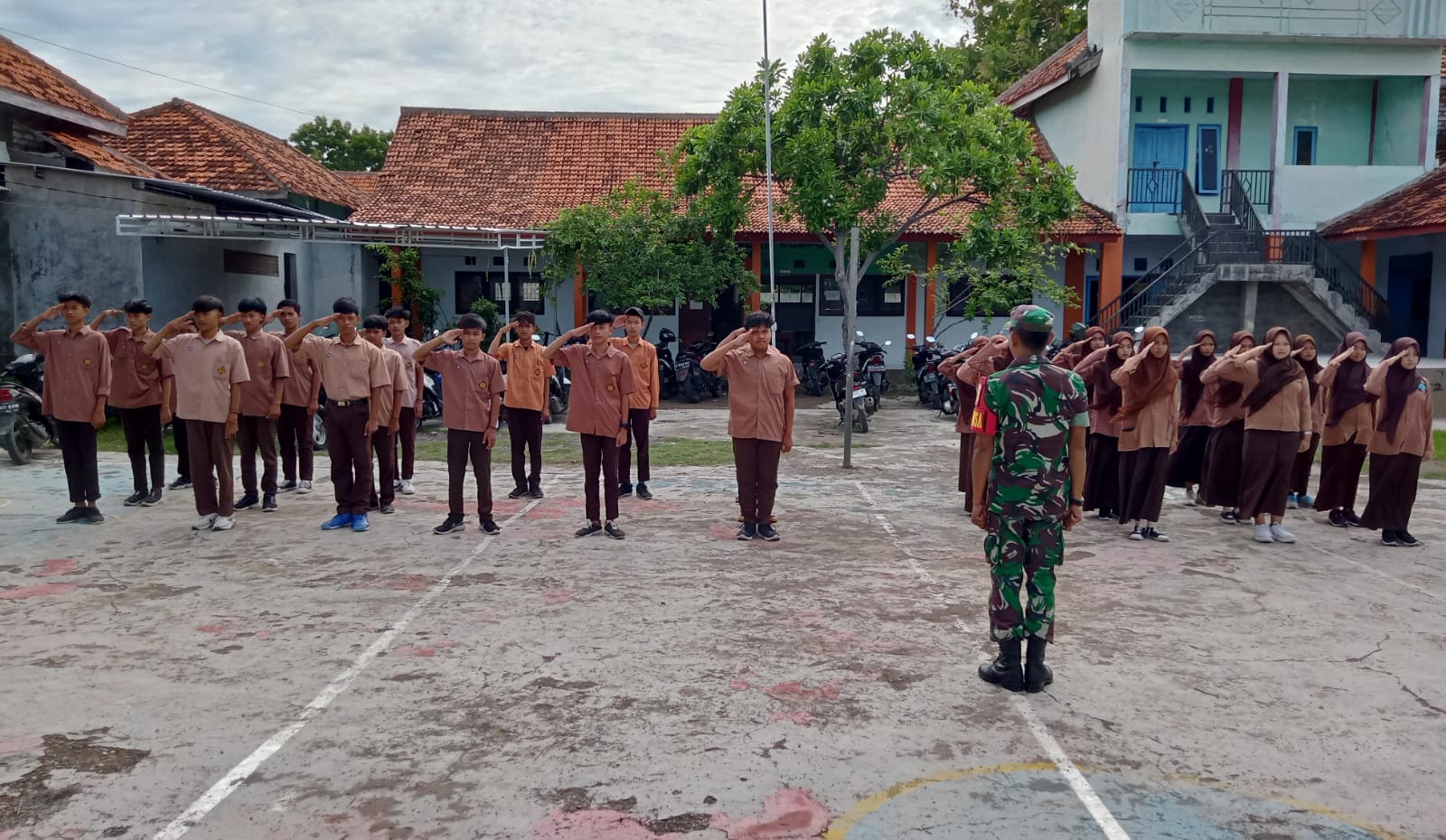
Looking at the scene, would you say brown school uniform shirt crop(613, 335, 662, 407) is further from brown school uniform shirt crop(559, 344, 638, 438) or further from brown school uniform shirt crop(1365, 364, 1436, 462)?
brown school uniform shirt crop(1365, 364, 1436, 462)

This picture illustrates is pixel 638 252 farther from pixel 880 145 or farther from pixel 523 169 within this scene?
pixel 523 169

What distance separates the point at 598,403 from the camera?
7.39 m

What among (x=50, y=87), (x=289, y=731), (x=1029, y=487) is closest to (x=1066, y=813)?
(x=1029, y=487)

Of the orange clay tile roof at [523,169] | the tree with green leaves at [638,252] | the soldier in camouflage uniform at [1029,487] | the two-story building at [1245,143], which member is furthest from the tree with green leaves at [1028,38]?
the soldier in camouflage uniform at [1029,487]

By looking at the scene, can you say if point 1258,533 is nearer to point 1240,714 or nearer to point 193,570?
point 1240,714

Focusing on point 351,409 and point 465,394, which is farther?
point 351,409

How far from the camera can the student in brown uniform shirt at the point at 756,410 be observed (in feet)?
24.5

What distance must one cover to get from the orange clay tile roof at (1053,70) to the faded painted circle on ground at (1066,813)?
2002 centimetres

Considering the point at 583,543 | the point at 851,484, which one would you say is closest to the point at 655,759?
the point at 583,543

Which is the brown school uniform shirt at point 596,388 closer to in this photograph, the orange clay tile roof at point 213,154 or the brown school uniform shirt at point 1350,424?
the brown school uniform shirt at point 1350,424

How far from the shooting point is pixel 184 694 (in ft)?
14.5

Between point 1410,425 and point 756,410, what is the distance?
16.3 ft

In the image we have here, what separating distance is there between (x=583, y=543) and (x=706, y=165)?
9745 millimetres

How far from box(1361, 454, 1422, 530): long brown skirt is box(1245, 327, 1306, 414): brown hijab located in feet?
3.16
